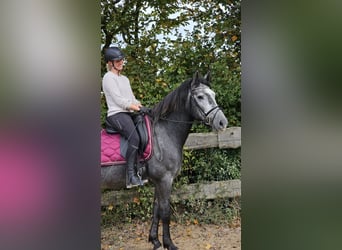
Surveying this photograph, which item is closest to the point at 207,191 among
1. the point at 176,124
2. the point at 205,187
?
the point at 205,187

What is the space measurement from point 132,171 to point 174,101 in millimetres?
394

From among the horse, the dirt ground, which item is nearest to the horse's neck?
the horse

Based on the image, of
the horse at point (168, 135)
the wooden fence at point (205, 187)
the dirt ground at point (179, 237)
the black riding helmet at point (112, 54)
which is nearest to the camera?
the black riding helmet at point (112, 54)

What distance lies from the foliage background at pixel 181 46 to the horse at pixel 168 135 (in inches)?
5.2

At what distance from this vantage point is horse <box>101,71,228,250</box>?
5.90 ft

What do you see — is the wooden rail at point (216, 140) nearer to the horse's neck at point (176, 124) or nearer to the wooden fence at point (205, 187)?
the wooden fence at point (205, 187)

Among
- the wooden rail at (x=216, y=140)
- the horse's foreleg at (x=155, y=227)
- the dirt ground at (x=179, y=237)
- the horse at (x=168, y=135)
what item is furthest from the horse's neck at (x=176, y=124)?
the dirt ground at (x=179, y=237)

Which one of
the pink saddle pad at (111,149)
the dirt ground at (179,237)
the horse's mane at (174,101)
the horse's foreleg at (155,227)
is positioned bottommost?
the dirt ground at (179,237)

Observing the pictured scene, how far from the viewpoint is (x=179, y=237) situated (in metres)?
2.05

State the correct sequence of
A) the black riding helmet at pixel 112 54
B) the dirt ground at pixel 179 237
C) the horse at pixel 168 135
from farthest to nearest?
the dirt ground at pixel 179 237 < the horse at pixel 168 135 < the black riding helmet at pixel 112 54

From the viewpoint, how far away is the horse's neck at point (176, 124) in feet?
6.13
